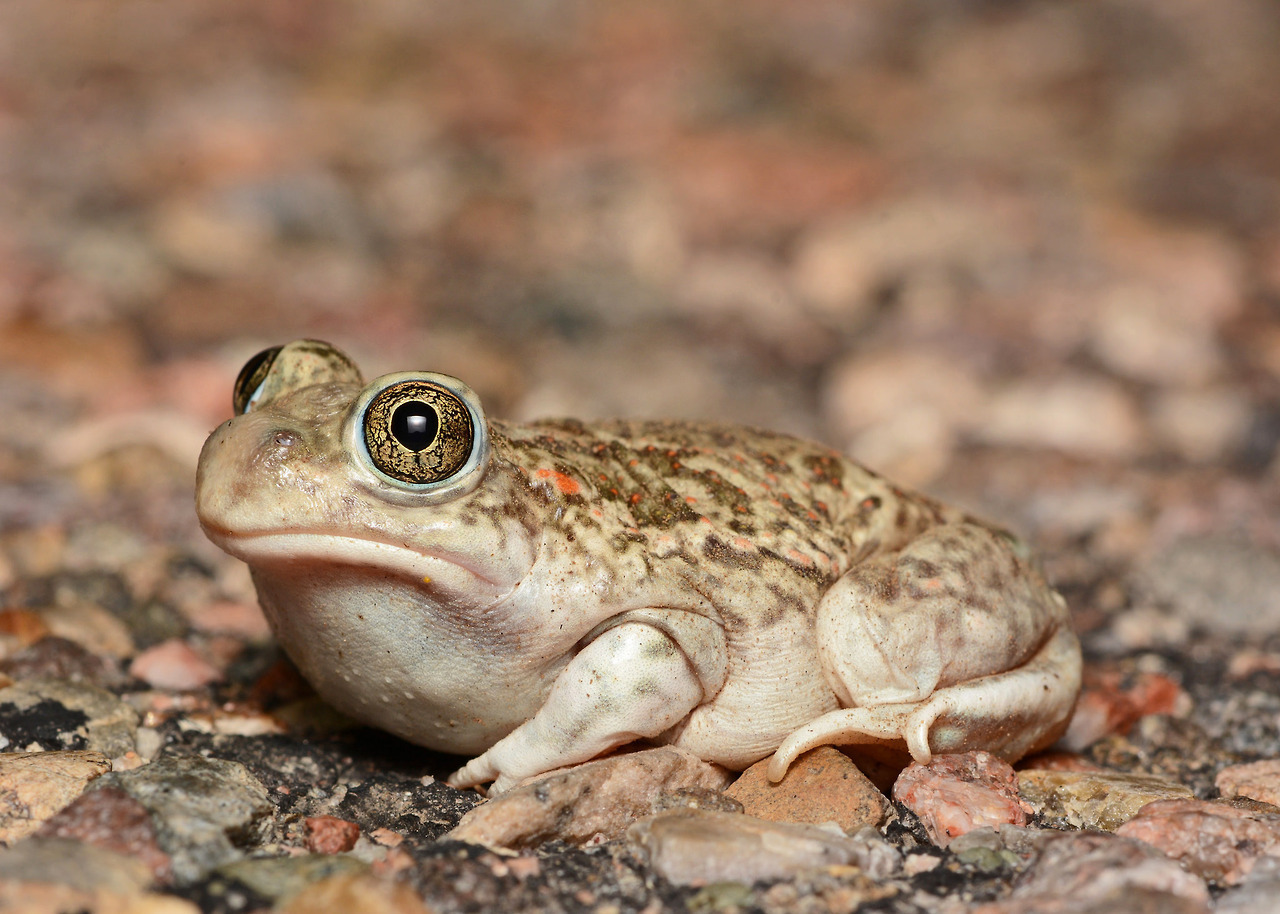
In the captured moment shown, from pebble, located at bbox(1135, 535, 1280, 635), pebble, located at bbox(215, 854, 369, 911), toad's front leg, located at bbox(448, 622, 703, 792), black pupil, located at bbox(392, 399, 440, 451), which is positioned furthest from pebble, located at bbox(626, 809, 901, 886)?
pebble, located at bbox(1135, 535, 1280, 635)

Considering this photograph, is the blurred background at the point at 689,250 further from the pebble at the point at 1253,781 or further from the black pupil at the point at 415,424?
the black pupil at the point at 415,424

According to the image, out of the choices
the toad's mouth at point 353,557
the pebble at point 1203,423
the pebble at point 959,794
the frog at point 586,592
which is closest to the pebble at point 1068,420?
the pebble at point 1203,423

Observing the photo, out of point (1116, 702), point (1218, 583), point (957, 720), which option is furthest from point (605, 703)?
point (1218, 583)

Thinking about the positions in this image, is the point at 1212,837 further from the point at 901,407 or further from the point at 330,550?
the point at 901,407

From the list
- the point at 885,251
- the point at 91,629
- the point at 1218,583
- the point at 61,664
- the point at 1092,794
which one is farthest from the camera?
the point at 885,251

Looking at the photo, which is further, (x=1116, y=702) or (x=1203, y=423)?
(x=1203, y=423)
